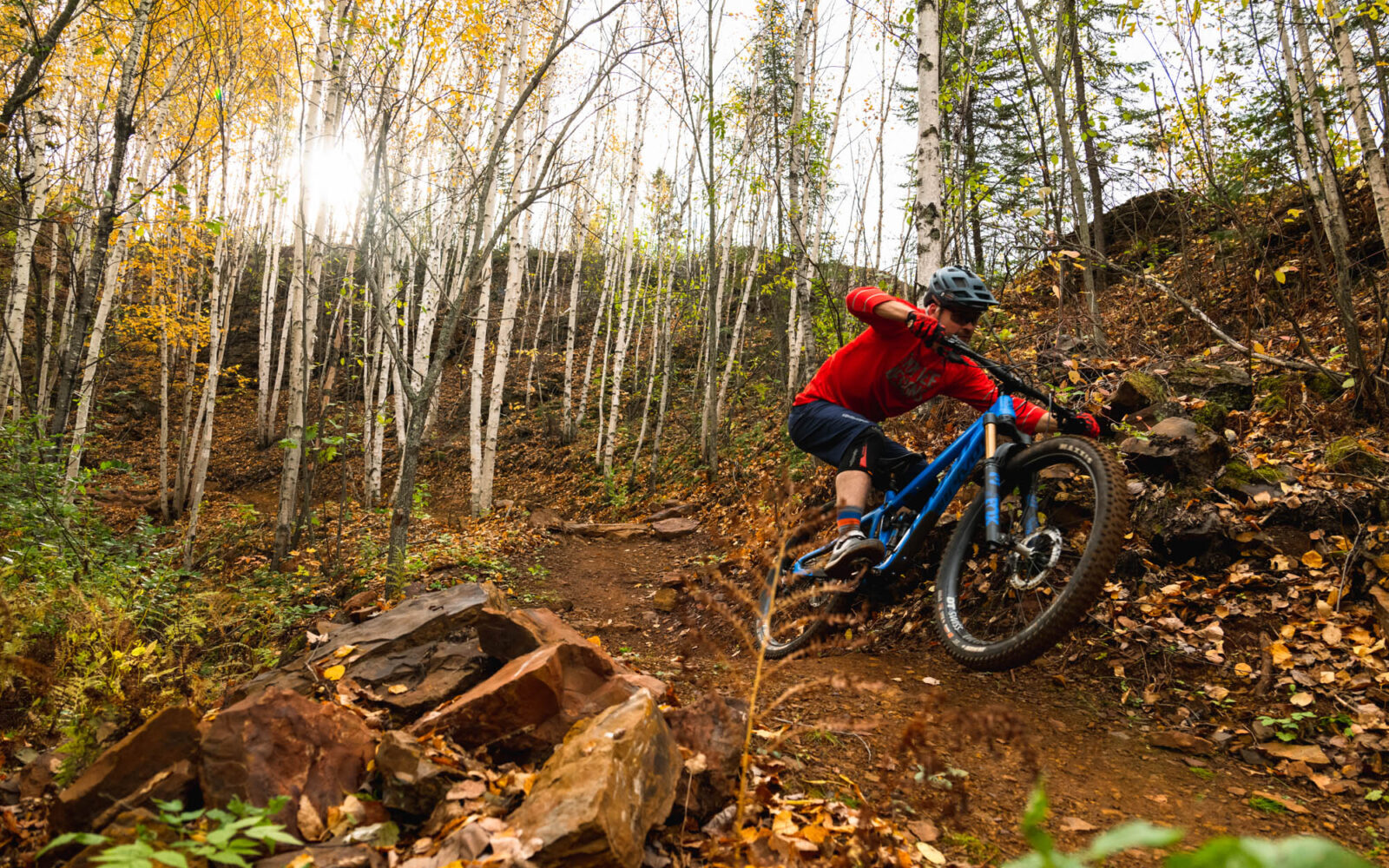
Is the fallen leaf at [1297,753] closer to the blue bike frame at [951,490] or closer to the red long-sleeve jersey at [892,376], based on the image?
the blue bike frame at [951,490]

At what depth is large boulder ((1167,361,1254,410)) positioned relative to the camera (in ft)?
16.7

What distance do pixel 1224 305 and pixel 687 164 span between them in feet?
36.9

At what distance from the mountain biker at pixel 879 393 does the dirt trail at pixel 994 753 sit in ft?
2.42

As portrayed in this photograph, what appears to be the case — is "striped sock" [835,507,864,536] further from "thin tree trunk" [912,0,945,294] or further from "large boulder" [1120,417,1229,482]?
"thin tree trunk" [912,0,945,294]

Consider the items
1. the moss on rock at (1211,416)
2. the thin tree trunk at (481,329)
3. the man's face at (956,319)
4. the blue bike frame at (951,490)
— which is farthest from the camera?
the thin tree trunk at (481,329)

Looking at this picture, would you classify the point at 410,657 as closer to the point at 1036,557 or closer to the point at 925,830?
the point at 925,830

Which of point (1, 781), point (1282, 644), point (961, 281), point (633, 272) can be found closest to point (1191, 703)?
point (1282, 644)

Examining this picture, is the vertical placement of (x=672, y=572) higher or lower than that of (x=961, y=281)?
lower

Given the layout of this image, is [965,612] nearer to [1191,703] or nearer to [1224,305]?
[1191,703]

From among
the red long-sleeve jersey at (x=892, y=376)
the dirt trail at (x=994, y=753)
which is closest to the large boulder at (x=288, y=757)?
the dirt trail at (x=994, y=753)

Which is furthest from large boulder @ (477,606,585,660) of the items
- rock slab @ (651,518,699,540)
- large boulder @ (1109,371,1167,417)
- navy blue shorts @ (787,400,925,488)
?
rock slab @ (651,518,699,540)

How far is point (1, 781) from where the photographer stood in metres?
2.46

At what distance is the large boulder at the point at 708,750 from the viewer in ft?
7.24

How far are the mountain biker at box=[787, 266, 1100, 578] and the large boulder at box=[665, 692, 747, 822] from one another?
1518 millimetres
